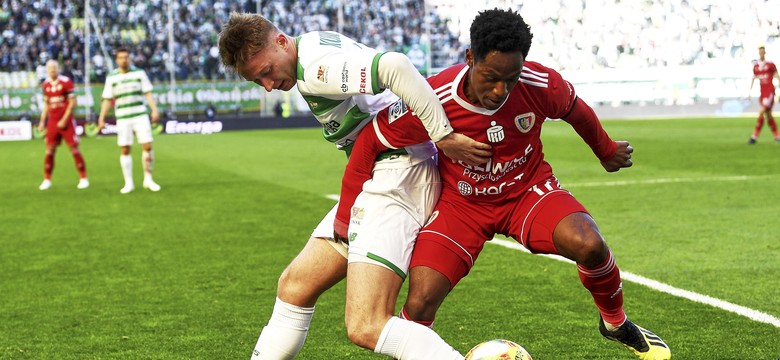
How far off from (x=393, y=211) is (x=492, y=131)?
490mm

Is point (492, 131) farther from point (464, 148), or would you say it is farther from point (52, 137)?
point (52, 137)

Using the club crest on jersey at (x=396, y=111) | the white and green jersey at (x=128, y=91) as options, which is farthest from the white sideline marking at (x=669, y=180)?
the club crest on jersey at (x=396, y=111)

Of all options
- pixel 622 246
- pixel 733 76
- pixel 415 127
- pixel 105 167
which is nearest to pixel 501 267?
pixel 622 246

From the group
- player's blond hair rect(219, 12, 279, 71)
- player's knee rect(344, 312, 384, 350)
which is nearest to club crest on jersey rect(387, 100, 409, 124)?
player's blond hair rect(219, 12, 279, 71)

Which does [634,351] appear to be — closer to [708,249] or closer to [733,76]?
[708,249]

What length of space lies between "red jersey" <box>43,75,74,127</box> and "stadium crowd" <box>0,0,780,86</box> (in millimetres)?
21989

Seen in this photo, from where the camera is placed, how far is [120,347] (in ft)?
17.0

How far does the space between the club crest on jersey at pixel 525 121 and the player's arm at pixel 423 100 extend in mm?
223

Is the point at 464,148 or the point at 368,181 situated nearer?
the point at 464,148

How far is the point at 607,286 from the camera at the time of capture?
419cm

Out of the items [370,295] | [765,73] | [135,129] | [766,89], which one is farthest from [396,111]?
[765,73]

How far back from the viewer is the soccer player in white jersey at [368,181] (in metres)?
3.59

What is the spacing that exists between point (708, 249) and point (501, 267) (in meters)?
1.72

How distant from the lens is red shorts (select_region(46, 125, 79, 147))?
15.6m
